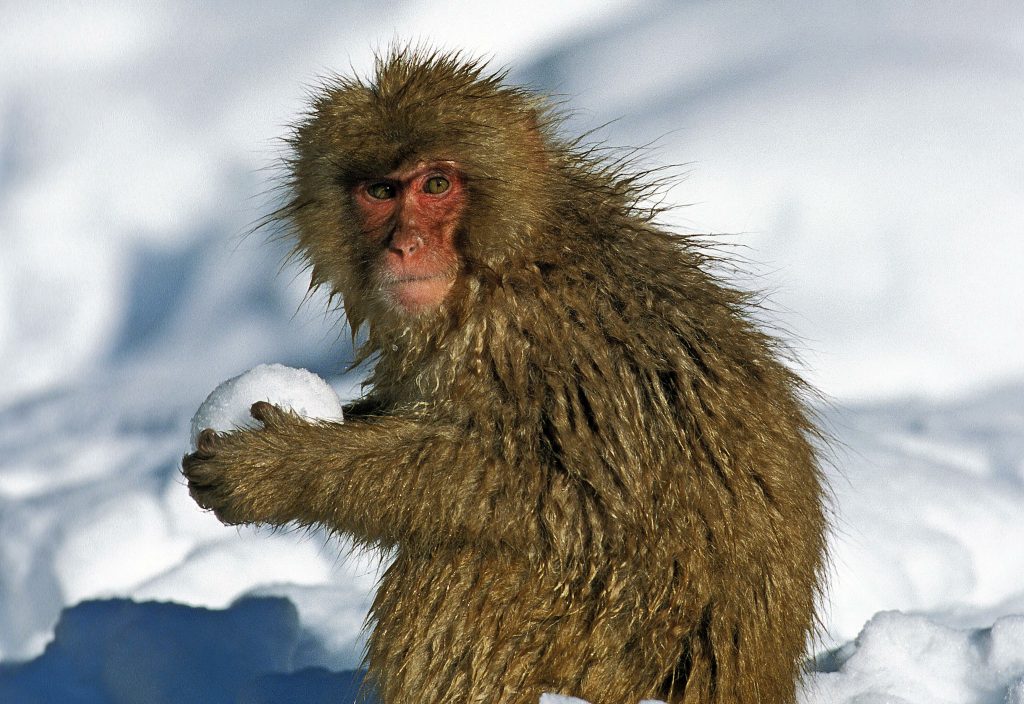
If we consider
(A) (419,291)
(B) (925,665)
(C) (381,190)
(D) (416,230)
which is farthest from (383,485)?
(B) (925,665)

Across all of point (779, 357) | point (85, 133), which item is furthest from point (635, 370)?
point (85, 133)

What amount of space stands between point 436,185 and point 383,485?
79cm

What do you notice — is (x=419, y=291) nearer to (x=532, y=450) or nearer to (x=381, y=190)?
(x=381, y=190)

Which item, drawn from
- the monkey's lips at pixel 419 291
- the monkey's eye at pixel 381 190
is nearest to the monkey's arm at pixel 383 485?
the monkey's lips at pixel 419 291

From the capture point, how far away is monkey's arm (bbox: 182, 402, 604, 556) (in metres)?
3.05

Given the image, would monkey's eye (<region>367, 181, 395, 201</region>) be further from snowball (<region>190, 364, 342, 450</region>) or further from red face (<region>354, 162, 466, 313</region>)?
snowball (<region>190, 364, 342, 450</region>)

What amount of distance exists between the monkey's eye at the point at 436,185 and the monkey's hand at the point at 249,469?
0.69 m

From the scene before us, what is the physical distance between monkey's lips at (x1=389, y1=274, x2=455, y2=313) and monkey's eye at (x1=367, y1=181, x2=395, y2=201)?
0.28 m

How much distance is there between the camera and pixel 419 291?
3.17 metres

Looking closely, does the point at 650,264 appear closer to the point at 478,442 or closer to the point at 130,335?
the point at 478,442

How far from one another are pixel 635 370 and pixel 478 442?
16.9 inches

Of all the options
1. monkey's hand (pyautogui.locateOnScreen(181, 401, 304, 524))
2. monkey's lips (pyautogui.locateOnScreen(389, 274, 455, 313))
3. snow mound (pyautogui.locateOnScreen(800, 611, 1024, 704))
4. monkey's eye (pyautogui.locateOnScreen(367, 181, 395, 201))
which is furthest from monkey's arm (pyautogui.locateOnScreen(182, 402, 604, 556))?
snow mound (pyautogui.locateOnScreen(800, 611, 1024, 704))

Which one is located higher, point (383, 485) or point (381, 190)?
point (381, 190)

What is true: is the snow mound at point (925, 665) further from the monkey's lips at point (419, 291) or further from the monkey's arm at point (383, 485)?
the monkey's lips at point (419, 291)
